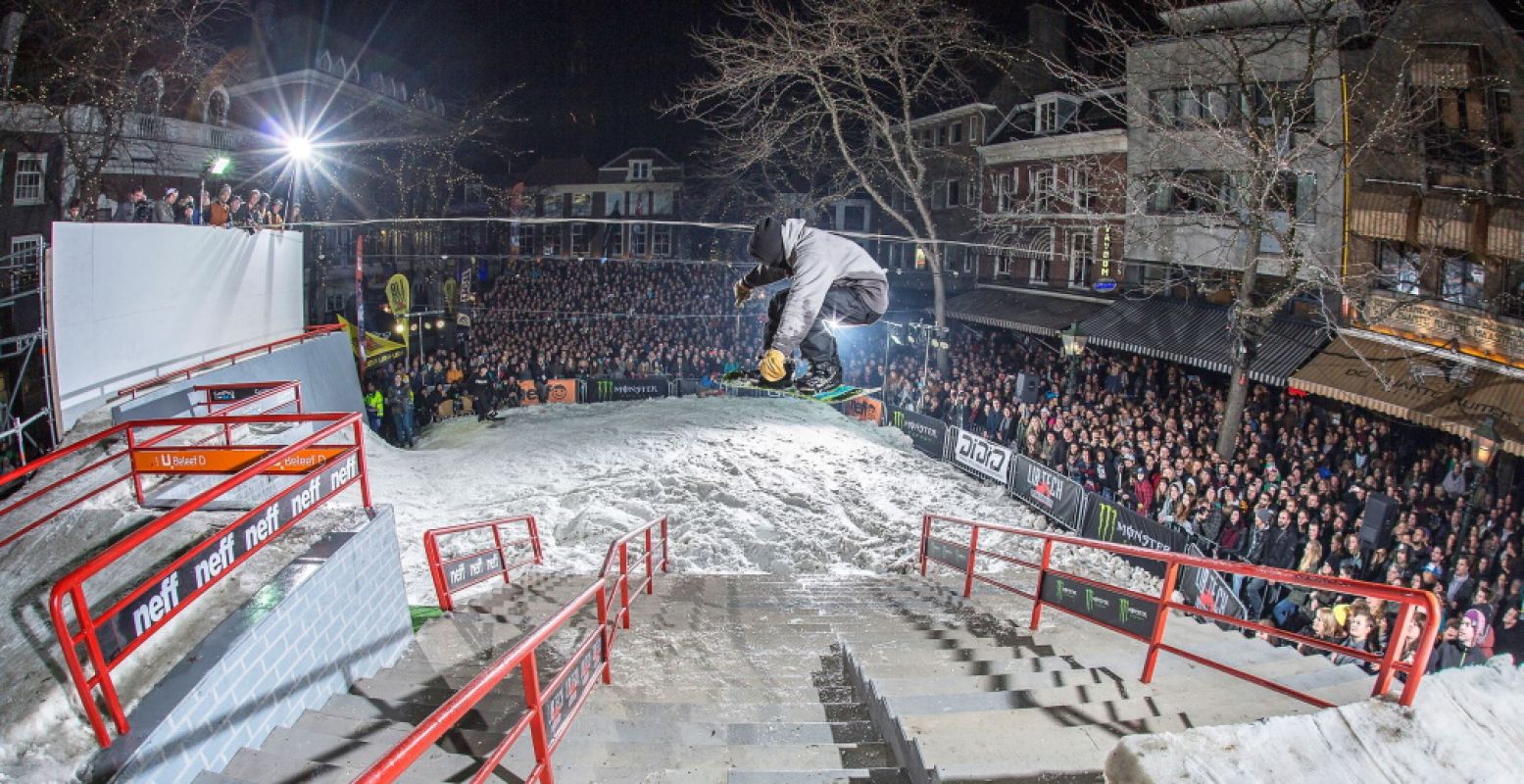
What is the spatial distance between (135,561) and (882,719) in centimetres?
561

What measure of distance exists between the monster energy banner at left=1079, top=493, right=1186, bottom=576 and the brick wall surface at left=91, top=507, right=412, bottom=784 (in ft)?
34.6

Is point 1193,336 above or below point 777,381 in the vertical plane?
above

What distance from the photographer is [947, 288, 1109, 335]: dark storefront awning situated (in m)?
24.8

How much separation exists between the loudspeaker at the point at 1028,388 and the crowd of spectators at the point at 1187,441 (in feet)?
1.32

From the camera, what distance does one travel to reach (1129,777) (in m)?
2.91

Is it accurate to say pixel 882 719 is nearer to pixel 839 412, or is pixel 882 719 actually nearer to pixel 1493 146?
pixel 1493 146

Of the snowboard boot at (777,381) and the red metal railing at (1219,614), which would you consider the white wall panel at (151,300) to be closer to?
the snowboard boot at (777,381)

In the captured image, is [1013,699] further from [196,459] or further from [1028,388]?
[1028,388]

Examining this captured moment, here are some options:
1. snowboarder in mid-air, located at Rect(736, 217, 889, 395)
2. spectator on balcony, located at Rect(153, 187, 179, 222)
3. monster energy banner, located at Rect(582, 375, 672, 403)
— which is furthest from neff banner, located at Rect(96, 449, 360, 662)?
monster energy banner, located at Rect(582, 375, 672, 403)

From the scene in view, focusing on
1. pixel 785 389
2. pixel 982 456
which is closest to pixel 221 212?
pixel 785 389

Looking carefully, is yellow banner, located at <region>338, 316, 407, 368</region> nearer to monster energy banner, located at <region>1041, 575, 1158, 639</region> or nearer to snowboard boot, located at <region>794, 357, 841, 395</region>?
snowboard boot, located at <region>794, 357, 841, 395</region>

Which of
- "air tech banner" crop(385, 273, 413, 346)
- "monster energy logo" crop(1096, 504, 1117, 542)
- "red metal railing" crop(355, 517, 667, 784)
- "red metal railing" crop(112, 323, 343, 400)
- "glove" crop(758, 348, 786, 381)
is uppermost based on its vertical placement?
"air tech banner" crop(385, 273, 413, 346)

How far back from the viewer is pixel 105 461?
6.66 metres

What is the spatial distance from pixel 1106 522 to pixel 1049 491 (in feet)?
5.45
